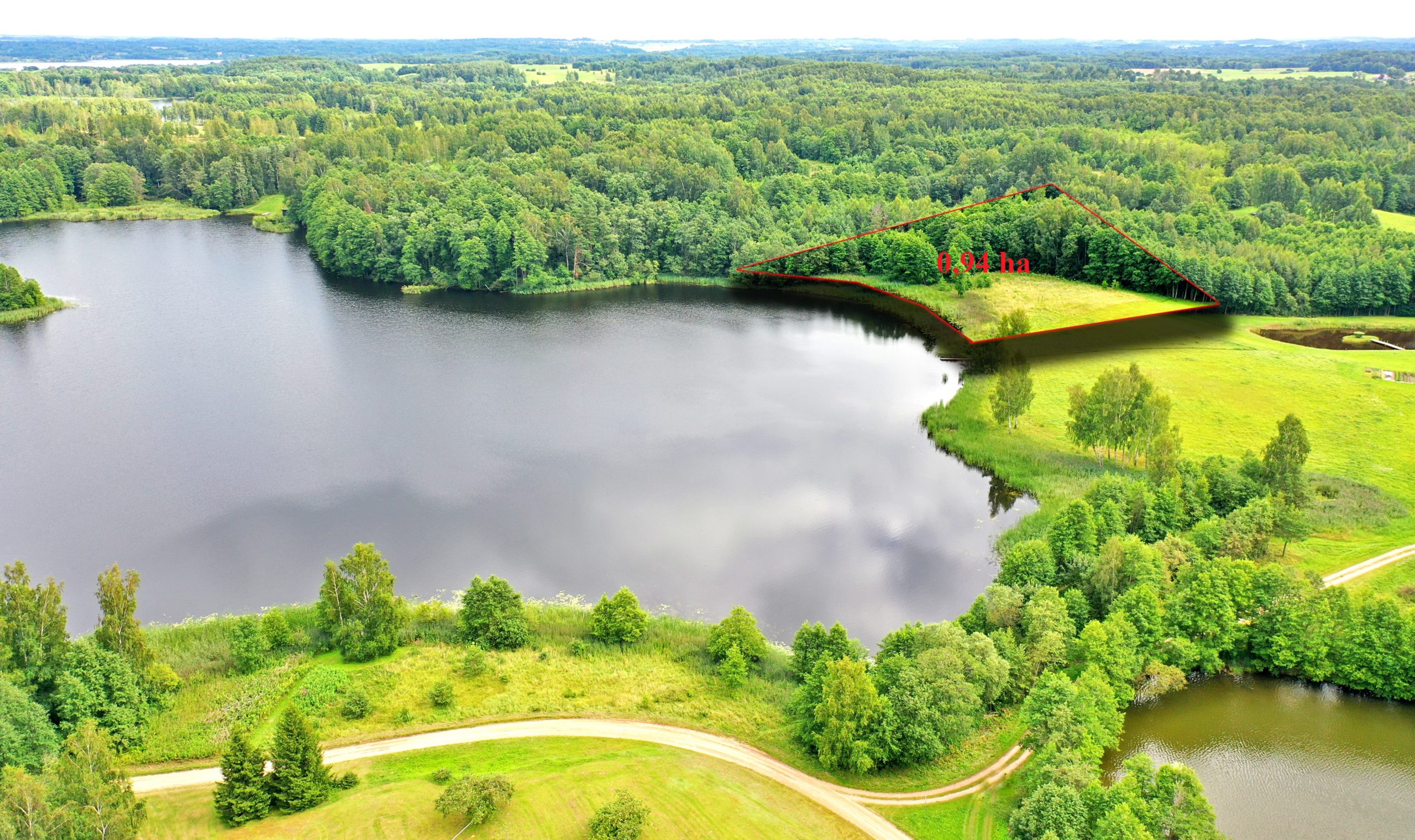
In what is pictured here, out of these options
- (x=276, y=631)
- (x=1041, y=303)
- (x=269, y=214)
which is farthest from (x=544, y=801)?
(x=269, y=214)

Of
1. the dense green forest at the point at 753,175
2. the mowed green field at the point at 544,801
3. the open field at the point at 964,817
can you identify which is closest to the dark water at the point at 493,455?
the open field at the point at 964,817

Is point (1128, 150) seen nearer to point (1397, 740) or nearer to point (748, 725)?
point (1397, 740)

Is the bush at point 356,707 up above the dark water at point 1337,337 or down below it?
below

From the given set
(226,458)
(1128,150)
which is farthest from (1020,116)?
(226,458)

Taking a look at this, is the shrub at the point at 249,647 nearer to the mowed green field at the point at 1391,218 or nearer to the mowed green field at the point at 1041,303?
the mowed green field at the point at 1041,303

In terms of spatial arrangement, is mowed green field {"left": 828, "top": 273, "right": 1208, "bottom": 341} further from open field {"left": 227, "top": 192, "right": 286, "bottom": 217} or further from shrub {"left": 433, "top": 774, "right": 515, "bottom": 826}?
open field {"left": 227, "top": 192, "right": 286, "bottom": 217}

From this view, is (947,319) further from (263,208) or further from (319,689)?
(263,208)

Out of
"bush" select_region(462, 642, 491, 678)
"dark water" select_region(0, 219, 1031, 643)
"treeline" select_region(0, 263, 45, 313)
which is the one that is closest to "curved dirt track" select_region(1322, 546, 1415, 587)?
"dark water" select_region(0, 219, 1031, 643)
